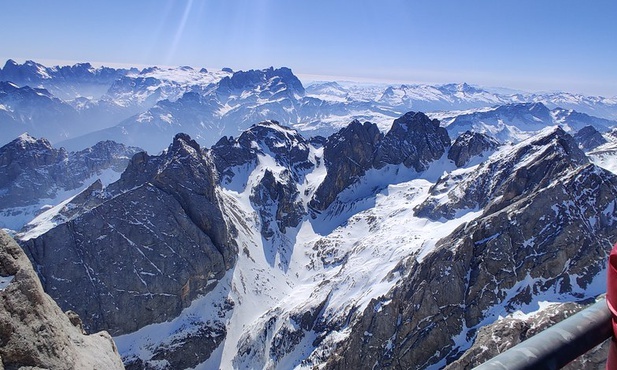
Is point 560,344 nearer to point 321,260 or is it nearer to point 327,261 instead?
point 327,261

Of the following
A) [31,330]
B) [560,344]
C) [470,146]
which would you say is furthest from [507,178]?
[560,344]

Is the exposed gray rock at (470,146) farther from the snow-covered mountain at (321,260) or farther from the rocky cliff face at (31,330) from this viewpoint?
the rocky cliff face at (31,330)

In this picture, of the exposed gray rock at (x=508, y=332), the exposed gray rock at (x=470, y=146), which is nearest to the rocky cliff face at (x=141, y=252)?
the exposed gray rock at (x=508, y=332)

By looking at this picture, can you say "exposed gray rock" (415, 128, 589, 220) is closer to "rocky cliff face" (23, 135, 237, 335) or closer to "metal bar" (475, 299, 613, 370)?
"rocky cliff face" (23, 135, 237, 335)

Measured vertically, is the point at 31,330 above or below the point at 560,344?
below

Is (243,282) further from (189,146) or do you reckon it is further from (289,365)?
(189,146)
